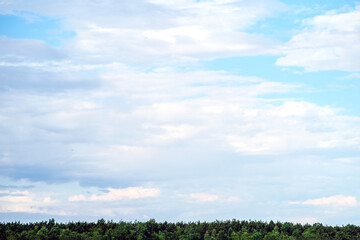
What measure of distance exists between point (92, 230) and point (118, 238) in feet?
18.8

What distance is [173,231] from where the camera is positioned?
63.7m

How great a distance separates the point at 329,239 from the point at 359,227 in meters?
8.23

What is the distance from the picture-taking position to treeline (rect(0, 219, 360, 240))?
195 ft

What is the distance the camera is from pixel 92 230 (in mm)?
63031

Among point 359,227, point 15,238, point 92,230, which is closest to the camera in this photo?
point 15,238

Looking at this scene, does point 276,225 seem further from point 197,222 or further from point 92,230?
point 92,230

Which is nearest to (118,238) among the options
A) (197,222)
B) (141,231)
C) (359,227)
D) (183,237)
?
(141,231)

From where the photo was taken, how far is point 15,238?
58562 mm

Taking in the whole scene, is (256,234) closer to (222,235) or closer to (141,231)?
(222,235)

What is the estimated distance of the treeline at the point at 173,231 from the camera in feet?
195

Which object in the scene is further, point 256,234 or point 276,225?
point 276,225

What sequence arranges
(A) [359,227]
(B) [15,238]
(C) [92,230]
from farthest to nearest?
(A) [359,227] < (C) [92,230] < (B) [15,238]

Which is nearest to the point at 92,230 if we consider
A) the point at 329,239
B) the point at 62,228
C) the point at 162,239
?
the point at 62,228

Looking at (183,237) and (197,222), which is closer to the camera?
(183,237)
